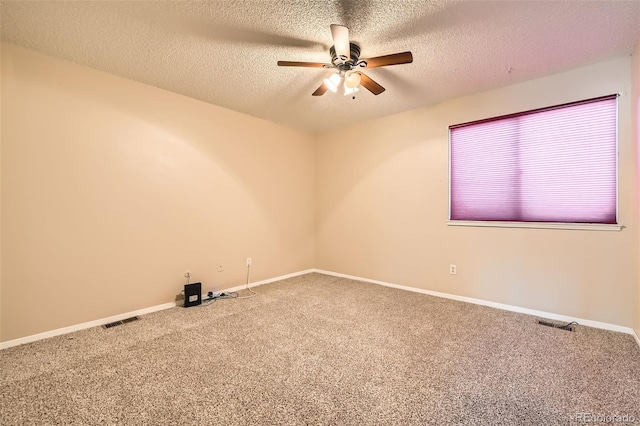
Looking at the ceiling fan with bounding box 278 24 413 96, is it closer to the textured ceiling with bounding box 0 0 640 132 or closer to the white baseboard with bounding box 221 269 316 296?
the textured ceiling with bounding box 0 0 640 132

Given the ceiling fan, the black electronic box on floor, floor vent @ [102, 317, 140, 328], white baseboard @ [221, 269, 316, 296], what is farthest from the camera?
white baseboard @ [221, 269, 316, 296]

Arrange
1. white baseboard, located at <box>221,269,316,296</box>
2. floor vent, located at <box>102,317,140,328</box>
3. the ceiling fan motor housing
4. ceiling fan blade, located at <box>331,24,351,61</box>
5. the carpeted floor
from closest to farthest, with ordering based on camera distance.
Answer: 1. the carpeted floor
2. ceiling fan blade, located at <box>331,24,351,61</box>
3. the ceiling fan motor housing
4. floor vent, located at <box>102,317,140,328</box>
5. white baseboard, located at <box>221,269,316,296</box>

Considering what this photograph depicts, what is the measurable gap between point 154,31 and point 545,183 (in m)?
3.79

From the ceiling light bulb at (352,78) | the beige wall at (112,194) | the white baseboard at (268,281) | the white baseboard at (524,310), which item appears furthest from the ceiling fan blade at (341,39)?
the white baseboard at (268,281)

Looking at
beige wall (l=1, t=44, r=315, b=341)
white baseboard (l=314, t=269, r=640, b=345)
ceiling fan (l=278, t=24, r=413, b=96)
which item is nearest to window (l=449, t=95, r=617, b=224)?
white baseboard (l=314, t=269, r=640, b=345)

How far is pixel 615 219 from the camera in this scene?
2.53m

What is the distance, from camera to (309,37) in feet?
7.19

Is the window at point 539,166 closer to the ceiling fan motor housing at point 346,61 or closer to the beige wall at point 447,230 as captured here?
the beige wall at point 447,230

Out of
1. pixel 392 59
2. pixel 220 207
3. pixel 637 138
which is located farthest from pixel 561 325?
pixel 220 207

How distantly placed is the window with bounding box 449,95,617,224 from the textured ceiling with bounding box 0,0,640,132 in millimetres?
478

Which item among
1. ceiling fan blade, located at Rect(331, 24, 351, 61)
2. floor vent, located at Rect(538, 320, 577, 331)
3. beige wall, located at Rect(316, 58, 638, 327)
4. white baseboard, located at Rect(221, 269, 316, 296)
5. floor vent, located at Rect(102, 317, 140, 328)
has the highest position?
ceiling fan blade, located at Rect(331, 24, 351, 61)

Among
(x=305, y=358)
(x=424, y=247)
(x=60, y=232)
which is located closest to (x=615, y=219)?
(x=424, y=247)

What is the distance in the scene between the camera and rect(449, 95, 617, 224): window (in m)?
2.58

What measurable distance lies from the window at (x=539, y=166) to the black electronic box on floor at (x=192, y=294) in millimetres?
3177
